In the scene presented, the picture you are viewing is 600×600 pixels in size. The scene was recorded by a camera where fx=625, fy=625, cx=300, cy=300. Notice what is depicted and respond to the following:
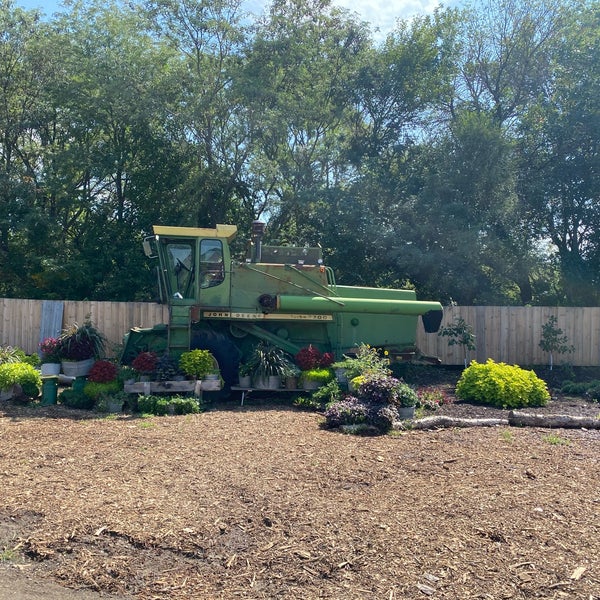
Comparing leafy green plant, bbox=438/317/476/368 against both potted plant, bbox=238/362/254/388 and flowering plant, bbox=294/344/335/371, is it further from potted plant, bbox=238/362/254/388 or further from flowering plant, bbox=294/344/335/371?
potted plant, bbox=238/362/254/388

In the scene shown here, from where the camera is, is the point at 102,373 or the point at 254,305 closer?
the point at 102,373

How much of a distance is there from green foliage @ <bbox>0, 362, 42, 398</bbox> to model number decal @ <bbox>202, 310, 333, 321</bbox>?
2.88 metres

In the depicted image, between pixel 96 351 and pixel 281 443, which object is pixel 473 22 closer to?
pixel 96 351

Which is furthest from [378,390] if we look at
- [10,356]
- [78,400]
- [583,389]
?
[10,356]

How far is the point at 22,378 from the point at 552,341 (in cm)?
1127

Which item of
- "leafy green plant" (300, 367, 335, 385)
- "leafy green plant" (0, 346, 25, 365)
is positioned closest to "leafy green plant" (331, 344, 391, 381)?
"leafy green plant" (300, 367, 335, 385)

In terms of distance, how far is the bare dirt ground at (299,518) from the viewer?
12.5 ft

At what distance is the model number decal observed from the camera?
10.7 meters

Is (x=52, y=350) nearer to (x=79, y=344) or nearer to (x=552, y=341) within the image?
(x=79, y=344)

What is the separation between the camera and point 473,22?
2014 cm

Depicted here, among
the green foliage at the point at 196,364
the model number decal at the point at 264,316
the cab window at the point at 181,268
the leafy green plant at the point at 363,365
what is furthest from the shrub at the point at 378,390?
the cab window at the point at 181,268

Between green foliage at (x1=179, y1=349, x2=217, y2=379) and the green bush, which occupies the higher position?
green foliage at (x1=179, y1=349, x2=217, y2=379)

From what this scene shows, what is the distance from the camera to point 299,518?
4645mm

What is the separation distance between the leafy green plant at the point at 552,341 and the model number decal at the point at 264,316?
6.17m
